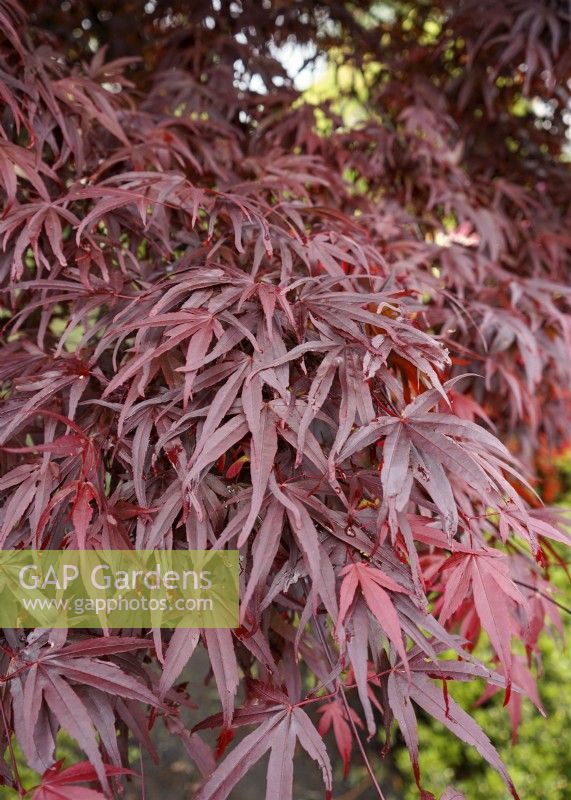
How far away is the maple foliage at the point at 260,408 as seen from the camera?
0.85 meters

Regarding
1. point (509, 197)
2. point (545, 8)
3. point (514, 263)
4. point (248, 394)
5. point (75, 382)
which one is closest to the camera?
point (248, 394)

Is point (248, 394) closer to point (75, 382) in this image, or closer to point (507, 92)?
point (75, 382)

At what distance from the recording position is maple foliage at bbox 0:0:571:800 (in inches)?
33.7

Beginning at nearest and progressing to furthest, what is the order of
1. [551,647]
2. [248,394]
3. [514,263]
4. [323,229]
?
[248,394], [323,229], [514,263], [551,647]

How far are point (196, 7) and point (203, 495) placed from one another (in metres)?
1.67

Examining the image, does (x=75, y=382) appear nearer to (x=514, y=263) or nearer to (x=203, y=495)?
(x=203, y=495)

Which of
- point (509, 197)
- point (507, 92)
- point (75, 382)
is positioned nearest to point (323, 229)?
point (75, 382)

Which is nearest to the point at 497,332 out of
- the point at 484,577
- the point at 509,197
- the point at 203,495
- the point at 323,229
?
the point at 323,229

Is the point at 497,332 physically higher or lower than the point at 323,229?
lower

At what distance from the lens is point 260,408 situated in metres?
0.87

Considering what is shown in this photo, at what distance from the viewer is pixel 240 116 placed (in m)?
1.87

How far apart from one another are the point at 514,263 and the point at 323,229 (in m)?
0.81

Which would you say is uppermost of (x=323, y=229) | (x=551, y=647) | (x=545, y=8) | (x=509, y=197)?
(x=545, y=8)

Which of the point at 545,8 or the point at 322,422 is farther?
the point at 545,8
